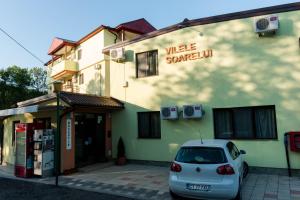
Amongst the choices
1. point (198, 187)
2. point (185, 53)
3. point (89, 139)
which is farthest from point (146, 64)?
point (198, 187)

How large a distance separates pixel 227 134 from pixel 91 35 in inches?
498

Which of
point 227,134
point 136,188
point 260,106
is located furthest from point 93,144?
point 260,106

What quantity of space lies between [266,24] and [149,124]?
267 inches

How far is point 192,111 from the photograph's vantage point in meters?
11.3

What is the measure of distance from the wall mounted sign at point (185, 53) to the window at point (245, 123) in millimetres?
2520

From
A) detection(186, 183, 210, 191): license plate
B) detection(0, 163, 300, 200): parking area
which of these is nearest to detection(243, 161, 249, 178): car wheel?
detection(0, 163, 300, 200): parking area

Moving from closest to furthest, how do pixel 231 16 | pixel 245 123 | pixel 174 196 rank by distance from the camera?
pixel 174 196 < pixel 245 123 < pixel 231 16

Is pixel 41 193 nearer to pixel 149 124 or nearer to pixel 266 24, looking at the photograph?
pixel 149 124

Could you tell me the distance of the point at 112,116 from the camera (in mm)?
14242

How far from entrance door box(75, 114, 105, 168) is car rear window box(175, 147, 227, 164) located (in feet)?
22.8

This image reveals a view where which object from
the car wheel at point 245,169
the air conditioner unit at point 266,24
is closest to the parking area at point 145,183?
the car wheel at point 245,169

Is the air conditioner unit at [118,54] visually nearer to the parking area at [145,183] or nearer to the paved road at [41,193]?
the parking area at [145,183]

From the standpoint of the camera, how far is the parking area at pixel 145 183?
24.7ft

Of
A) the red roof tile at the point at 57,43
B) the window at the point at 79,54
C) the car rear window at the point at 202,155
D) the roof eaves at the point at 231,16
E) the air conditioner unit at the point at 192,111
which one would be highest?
the red roof tile at the point at 57,43
